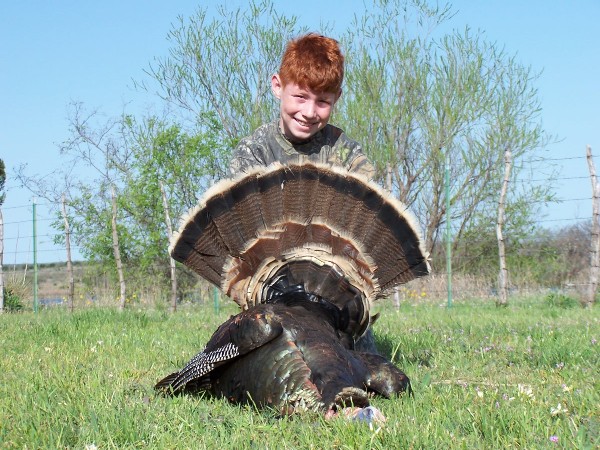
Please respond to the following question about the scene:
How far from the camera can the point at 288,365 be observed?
3121 millimetres

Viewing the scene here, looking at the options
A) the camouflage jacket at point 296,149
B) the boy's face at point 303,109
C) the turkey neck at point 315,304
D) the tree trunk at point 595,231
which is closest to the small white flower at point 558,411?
the turkey neck at point 315,304

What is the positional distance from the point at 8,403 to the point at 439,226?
757 inches

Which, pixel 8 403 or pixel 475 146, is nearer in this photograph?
pixel 8 403

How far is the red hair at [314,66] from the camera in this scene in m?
4.19

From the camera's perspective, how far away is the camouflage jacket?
451 centimetres

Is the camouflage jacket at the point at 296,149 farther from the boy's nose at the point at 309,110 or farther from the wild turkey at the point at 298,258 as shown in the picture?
the wild turkey at the point at 298,258

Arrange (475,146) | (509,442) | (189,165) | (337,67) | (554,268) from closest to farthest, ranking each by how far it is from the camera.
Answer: (509,442), (337,67), (554,268), (189,165), (475,146)

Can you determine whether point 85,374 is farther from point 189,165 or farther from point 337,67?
point 189,165

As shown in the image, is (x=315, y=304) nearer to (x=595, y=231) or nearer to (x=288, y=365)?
(x=288, y=365)

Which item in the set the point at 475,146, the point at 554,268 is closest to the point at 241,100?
the point at 475,146

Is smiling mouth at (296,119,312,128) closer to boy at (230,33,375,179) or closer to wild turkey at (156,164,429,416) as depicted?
boy at (230,33,375,179)

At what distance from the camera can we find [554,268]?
17984mm

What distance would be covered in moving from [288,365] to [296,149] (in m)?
1.84

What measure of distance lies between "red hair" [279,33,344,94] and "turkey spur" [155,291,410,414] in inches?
49.2
